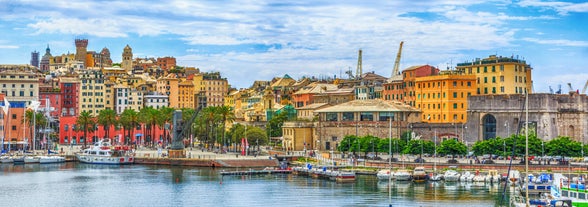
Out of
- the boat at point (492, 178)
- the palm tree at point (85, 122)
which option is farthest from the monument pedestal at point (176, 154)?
the boat at point (492, 178)

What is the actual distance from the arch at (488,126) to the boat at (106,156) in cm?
5156

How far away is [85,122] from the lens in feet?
495

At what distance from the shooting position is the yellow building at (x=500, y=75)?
121812 millimetres

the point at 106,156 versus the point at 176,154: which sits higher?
the point at 176,154

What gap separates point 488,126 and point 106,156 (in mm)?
56388

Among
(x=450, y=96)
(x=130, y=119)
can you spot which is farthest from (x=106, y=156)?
(x=450, y=96)

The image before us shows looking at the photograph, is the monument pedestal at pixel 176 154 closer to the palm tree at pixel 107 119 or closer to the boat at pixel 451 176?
the palm tree at pixel 107 119

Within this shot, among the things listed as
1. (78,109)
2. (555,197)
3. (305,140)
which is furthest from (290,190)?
(78,109)

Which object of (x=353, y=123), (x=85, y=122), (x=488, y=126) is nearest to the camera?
(x=488, y=126)

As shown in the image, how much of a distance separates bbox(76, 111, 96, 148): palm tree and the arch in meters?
70.1

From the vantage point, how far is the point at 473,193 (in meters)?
80.7

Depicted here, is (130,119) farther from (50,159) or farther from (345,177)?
(345,177)

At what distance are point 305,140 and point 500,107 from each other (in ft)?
107

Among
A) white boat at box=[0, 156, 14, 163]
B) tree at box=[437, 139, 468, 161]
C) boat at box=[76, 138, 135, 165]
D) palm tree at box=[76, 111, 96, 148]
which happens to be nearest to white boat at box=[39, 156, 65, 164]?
boat at box=[76, 138, 135, 165]
